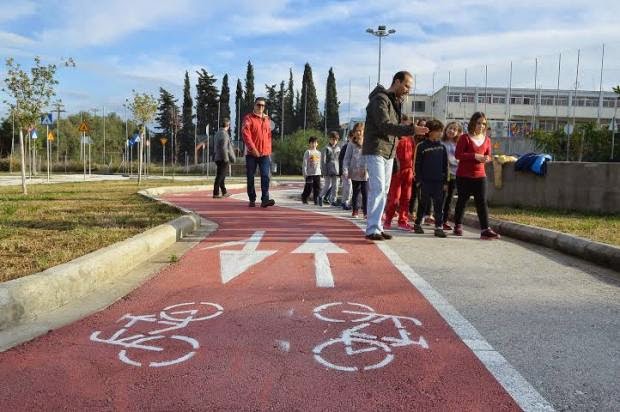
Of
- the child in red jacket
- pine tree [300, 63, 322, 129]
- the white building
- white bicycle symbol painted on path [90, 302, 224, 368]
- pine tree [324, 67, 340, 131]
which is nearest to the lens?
white bicycle symbol painted on path [90, 302, 224, 368]

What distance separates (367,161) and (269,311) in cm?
376

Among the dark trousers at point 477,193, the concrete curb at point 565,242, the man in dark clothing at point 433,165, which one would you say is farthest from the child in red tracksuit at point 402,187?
the concrete curb at point 565,242

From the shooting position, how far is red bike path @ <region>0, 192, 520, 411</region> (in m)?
2.57

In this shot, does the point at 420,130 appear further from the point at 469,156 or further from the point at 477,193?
the point at 477,193

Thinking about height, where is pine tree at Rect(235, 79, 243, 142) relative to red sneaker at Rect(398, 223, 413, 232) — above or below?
above

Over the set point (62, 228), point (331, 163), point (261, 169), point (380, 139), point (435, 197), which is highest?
point (380, 139)

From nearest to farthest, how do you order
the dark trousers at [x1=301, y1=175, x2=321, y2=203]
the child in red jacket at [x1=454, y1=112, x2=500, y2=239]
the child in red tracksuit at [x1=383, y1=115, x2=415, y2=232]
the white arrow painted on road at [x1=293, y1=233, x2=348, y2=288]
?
the white arrow painted on road at [x1=293, y1=233, x2=348, y2=288]
the child in red jacket at [x1=454, y1=112, x2=500, y2=239]
the child in red tracksuit at [x1=383, y1=115, x2=415, y2=232]
the dark trousers at [x1=301, y1=175, x2=321, y2=203]

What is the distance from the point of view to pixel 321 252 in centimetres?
641

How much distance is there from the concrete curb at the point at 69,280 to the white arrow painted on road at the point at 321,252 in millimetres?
1793

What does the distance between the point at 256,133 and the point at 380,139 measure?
4.41 meters

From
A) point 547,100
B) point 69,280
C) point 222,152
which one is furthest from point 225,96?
point 69,280

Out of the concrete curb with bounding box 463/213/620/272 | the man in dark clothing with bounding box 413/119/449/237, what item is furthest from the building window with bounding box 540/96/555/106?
the man in dark clothing with bounding box 413/119/449/237

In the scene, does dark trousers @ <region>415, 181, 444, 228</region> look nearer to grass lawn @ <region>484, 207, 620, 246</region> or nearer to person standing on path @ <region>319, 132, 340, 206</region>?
grass lawn @ <region>484, 207, 620, 246</region>

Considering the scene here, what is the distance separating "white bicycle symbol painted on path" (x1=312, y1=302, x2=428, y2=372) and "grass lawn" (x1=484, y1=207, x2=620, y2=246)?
3.93 m
